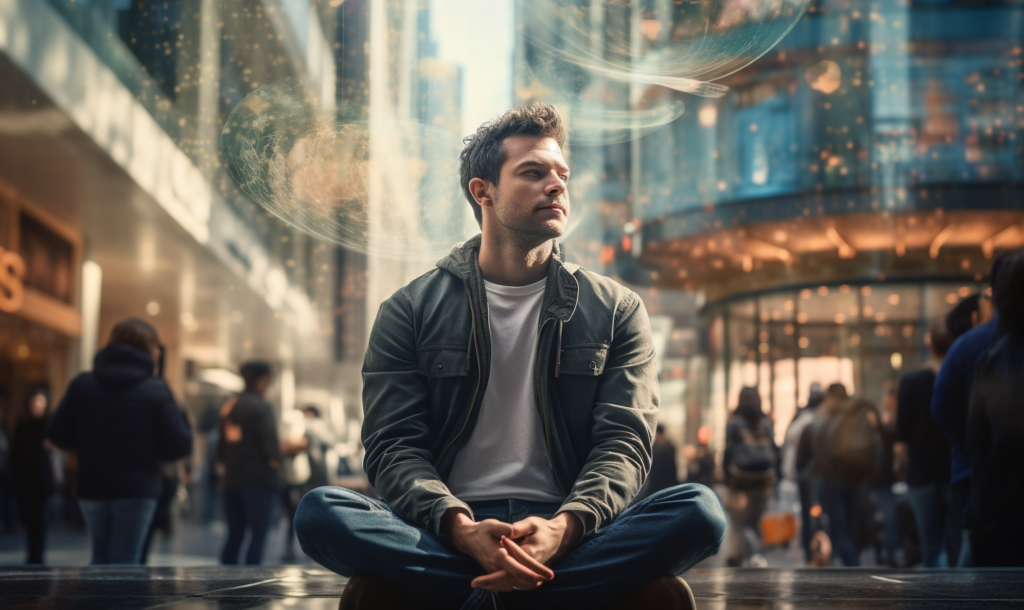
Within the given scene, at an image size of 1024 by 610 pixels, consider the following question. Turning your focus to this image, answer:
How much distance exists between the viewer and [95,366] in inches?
188

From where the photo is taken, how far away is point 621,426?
7.41ft

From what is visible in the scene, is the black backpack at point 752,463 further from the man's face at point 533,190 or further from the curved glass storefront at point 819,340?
the curved glass storefront at point 819,340

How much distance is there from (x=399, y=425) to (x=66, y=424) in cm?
331

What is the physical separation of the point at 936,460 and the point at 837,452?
1537 millimetres

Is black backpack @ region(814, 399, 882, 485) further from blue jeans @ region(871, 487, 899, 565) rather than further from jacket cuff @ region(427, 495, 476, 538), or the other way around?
jacket cuff @ region(427, 495, 476, 538)

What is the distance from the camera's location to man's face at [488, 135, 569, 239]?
238 centimetres

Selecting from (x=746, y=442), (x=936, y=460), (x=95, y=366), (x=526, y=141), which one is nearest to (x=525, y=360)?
(x=526, y=141)

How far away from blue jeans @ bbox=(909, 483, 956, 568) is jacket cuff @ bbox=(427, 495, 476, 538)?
4.03 meters

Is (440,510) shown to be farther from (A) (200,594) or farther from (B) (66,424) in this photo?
(B) (66,424)

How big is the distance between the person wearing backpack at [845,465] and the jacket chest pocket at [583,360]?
191 inches

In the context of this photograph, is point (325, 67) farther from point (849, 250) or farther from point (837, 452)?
point (849, 250)

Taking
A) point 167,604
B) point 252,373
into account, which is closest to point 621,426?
point 167,604

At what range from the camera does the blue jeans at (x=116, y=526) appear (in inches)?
184

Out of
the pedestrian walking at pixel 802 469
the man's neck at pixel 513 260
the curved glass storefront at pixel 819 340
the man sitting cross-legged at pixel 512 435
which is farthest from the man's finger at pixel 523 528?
the curved glass storefront at pixel 819 340
